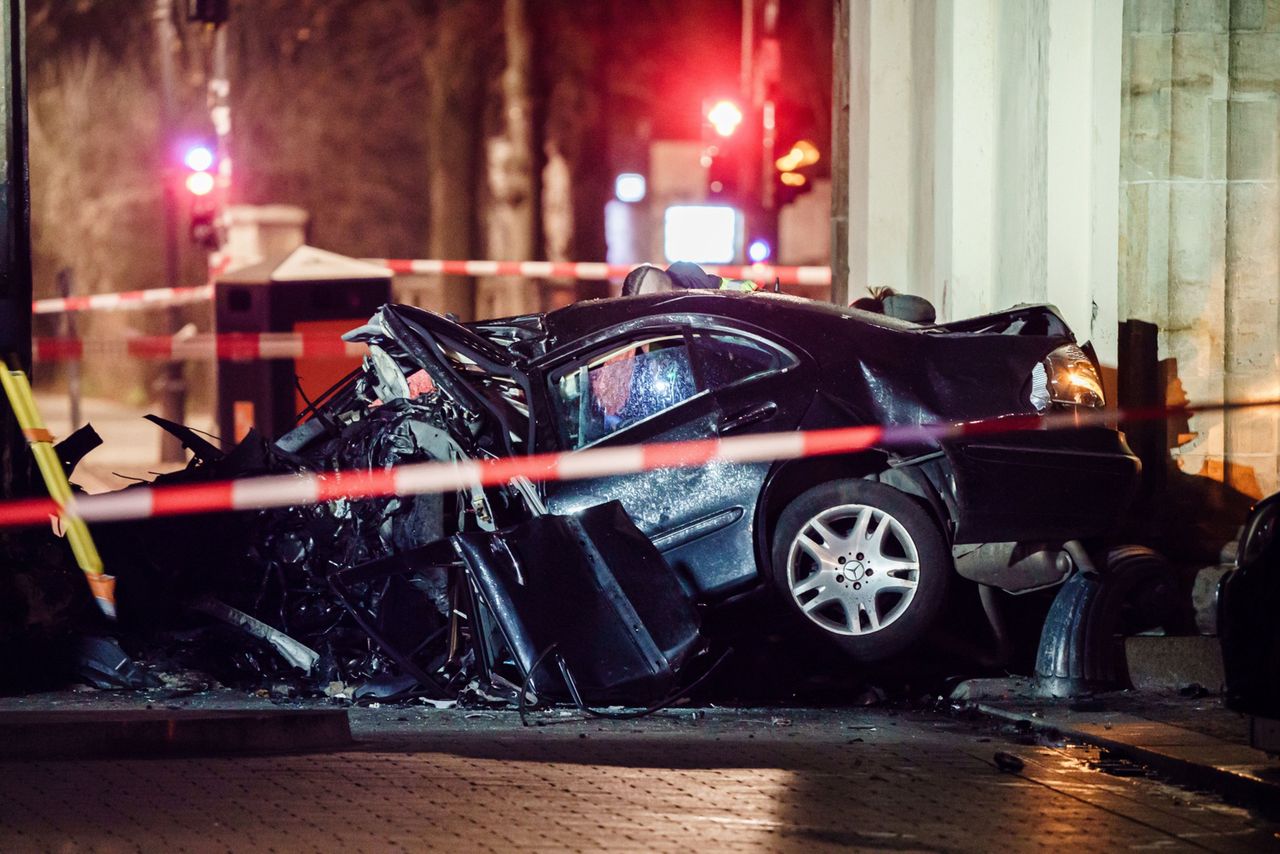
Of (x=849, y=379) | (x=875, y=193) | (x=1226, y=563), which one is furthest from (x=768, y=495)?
(x=875, y=193)

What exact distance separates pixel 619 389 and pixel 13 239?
3.29 meters

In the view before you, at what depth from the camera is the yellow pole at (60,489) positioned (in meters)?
9.35

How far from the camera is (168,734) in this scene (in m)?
7.64

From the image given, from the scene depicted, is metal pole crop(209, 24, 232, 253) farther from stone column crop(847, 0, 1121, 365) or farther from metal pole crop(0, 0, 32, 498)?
metal pole crop(0, 0, 32, 498)

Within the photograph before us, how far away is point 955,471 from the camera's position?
8.88 m

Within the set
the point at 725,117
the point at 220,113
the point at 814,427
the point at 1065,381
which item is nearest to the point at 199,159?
the point at 220,113

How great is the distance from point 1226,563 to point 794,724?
11.3ft

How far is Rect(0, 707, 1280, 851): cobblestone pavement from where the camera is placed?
605 cm

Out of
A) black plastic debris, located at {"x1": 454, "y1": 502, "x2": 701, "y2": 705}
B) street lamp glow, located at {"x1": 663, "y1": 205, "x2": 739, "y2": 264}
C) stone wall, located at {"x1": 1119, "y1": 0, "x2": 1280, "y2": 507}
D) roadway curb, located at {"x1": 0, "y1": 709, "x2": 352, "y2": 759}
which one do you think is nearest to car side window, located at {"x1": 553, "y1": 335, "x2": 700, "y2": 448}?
black plastic debris, located at {"x1": 454, "y1": 502, "x2": 701, "y2": 705}

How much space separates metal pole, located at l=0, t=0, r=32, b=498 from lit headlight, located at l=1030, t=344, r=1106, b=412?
495 cm

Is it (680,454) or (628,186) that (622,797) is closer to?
(680,454)

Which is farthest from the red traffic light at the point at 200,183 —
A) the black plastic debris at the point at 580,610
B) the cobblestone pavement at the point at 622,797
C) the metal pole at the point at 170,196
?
the cobblestone pavement at the point at 622,797

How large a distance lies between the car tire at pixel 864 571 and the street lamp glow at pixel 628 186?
764 inches

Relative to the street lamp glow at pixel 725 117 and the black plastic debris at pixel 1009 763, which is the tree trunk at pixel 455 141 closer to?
the street lamp glow at pixel 725 117
